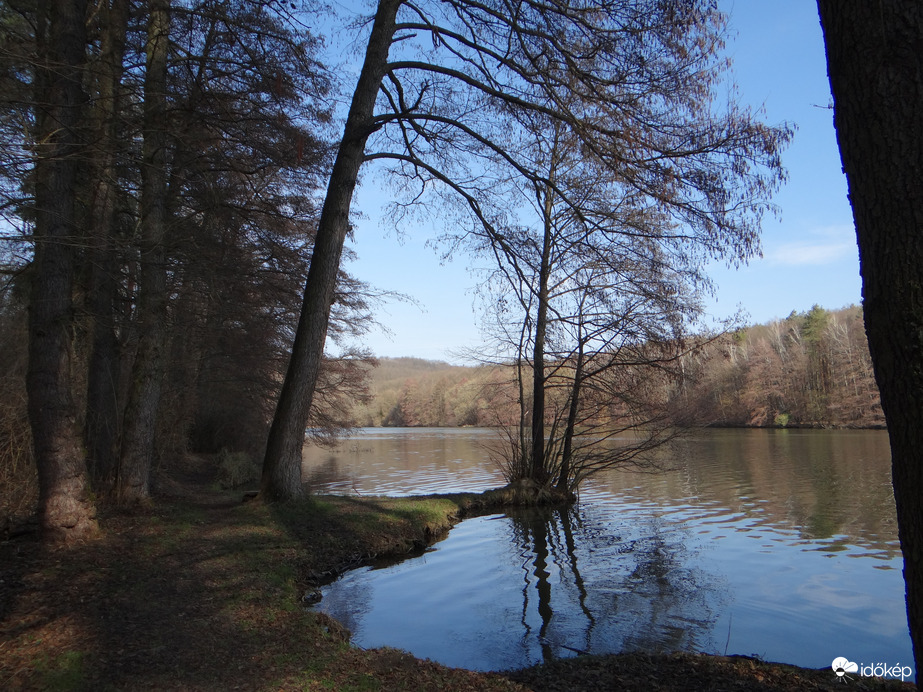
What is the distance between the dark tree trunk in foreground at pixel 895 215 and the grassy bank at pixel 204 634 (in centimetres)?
180

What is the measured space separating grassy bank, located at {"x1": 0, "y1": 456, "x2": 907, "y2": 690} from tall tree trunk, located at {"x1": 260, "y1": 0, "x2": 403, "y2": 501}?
4.44ft

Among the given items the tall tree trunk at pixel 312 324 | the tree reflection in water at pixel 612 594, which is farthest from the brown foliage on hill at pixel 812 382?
the tall tree trunk at pixel 312 324

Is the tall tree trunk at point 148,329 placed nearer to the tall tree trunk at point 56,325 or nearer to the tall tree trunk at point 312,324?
the tall tree trunk at point 312,324

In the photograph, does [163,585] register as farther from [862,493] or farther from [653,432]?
[862,493]

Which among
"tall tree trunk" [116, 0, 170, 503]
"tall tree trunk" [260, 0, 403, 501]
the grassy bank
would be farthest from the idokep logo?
"tall tree trunk" [116, 0, 170, 503]

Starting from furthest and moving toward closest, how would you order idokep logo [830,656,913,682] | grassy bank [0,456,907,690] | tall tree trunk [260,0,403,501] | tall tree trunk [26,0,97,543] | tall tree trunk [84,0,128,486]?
tall tree trunk [260,0,403,501]
tall tree trunk [84,0,128,486]
tall tree trunk [26,0,97,543]
idokep logo [830,656,913,682]
grassy bank [0,456,907,690]

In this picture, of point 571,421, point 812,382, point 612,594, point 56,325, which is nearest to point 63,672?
point 56,325

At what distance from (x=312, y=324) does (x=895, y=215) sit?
6815 millimetres

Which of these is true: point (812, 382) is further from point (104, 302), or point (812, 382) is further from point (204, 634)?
point (204, 634)

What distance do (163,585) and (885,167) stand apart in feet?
18.5

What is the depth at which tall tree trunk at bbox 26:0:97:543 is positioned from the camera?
5.59 meters

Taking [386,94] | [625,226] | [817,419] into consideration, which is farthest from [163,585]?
[817,419]

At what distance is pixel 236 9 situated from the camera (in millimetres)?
7480

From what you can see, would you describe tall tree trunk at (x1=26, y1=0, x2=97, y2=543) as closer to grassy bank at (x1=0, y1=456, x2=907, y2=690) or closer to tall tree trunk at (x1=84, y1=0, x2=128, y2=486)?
grassy bank at (x1=0, y1=456, x2=907, y2=690)
